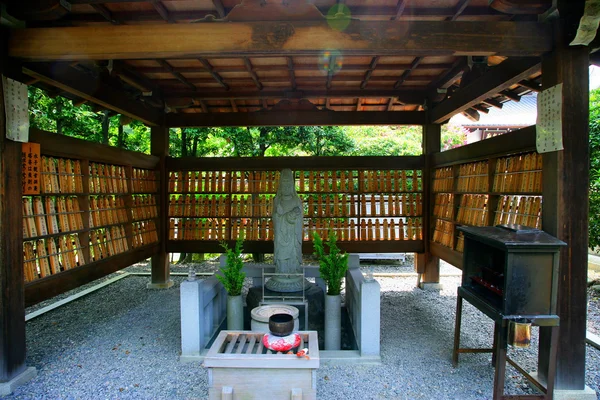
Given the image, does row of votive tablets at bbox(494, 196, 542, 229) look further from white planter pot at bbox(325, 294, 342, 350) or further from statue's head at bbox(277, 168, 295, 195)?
statue's head at bbox(277, 168, 295, 195)

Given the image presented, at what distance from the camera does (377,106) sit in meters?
7.75

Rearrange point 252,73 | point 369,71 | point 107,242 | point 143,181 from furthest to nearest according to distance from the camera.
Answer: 1. point 143,181
2. point 107,242
3. point 252,73
4. point 369,71

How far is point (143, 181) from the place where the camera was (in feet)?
23.4

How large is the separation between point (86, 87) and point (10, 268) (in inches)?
111

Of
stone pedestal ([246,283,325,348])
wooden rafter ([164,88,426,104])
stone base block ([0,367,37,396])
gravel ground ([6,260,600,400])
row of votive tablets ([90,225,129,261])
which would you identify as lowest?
gravel ground ([6,260,600,400])

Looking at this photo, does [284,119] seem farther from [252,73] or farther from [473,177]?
[473,177]

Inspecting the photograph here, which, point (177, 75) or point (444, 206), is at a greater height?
point (177, 75)

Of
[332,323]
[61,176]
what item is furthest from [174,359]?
[61,176]

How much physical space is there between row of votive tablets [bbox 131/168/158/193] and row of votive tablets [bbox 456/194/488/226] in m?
6.12

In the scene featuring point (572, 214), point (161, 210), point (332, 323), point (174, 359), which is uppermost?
point (572, 214)

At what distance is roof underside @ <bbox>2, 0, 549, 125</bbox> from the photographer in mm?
3711

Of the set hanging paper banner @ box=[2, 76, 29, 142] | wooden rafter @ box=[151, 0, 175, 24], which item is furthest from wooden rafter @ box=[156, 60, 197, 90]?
hanging paper banner @ box=[2, 76, 29, 142]

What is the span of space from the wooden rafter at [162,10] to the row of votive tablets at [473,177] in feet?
16.1

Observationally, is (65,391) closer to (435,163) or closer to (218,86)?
(218,86)
